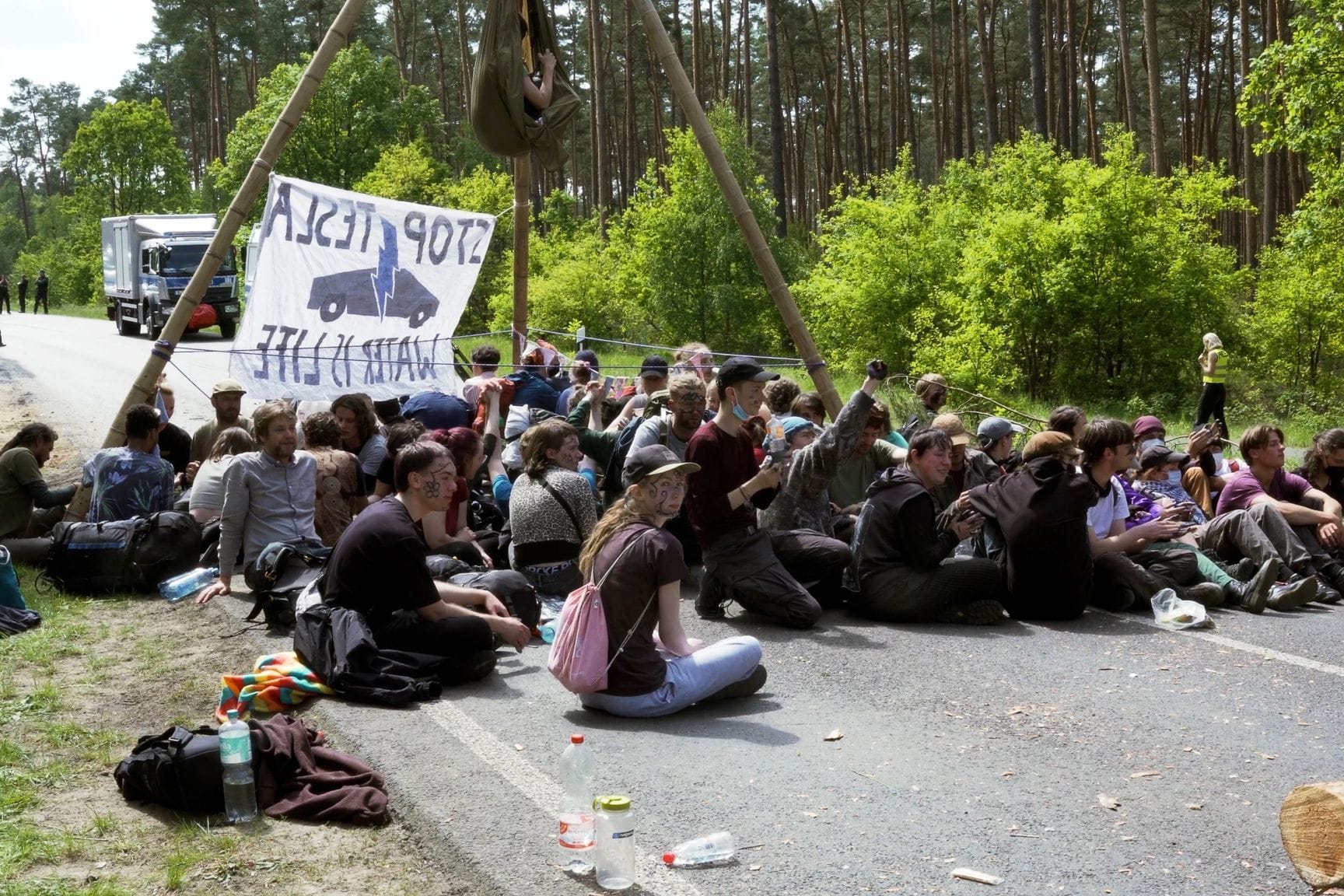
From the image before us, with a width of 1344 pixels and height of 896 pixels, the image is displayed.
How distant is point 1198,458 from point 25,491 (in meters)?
9.13

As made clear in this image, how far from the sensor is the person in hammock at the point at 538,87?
1197 centimetres

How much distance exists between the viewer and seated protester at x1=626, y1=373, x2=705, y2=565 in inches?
355

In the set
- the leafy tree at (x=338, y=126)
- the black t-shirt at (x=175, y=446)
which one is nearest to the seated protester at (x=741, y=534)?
the black t-shirt at (x=175, y=446)

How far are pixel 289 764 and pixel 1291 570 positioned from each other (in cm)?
704

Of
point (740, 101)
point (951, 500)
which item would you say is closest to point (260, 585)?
point (951, 500)

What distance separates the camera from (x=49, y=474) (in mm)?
14703

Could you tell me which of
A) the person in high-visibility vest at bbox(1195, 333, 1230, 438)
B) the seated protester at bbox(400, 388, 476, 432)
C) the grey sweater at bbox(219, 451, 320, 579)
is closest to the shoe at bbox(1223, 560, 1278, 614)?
the seated protester at bbox(400, 388, 476, 432)

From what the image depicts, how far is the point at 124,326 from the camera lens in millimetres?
38938

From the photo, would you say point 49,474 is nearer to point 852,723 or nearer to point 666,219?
point 852,723

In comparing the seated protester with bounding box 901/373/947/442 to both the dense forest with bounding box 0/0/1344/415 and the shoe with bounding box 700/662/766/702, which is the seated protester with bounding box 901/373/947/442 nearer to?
the shoe with bounding box 700/662/766/702

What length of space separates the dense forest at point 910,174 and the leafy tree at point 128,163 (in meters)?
0.16

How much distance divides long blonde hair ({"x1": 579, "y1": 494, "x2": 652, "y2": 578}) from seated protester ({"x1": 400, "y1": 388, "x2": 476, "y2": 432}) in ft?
14.8

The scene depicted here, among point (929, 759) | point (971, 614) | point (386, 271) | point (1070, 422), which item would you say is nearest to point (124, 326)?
point (386, 271)

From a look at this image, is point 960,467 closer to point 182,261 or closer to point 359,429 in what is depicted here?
point 359,429
